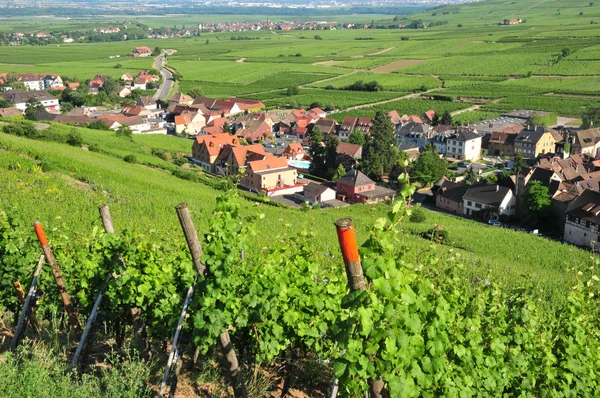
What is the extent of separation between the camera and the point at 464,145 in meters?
49.4

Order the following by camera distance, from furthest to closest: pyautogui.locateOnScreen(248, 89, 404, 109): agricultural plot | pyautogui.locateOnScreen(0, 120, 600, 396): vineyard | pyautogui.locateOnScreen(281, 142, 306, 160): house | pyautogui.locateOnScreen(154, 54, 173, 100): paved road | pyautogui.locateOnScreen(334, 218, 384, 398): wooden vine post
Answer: pyautogui.locateOnScreen(154, 54, 173, 100): paved road < pyautogui.locateOnScreen(248, 89, 404, 109): agricultural plot < pyautogui.locateOnScreen(281, 142, 306, 160): house < pyautogui.locateOnScreen(0, 120, 600, 396): vineyard < pyautogui.locateOnScreen(334, 218, 384, 398): wooden vine post

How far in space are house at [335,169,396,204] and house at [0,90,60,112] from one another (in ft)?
157

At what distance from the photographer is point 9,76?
8981 centimetres

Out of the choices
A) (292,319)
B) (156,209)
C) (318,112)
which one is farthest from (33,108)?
(292,319)

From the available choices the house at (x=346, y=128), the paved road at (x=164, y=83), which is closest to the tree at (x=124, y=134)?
the house at (x=346, y=128)

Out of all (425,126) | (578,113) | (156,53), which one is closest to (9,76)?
(156,53)

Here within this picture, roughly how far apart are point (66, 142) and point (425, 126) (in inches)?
1301

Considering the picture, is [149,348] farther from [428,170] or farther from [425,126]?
[425,126]

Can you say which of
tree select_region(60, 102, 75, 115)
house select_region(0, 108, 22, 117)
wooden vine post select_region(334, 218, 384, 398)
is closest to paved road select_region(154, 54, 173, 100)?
tree select_region(60, 102, 75, 115)

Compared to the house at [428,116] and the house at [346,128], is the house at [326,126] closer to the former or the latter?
the house at [346,128]

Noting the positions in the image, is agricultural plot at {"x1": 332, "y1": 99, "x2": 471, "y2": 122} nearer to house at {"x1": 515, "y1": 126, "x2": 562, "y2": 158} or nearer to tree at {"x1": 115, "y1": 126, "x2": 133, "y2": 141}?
house at {"x1": 515, "y1": 126, "x2": 562, "y2": 158}

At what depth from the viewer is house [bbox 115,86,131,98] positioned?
8475cm

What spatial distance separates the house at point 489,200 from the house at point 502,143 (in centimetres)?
1585

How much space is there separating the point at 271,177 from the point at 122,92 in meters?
53.4
